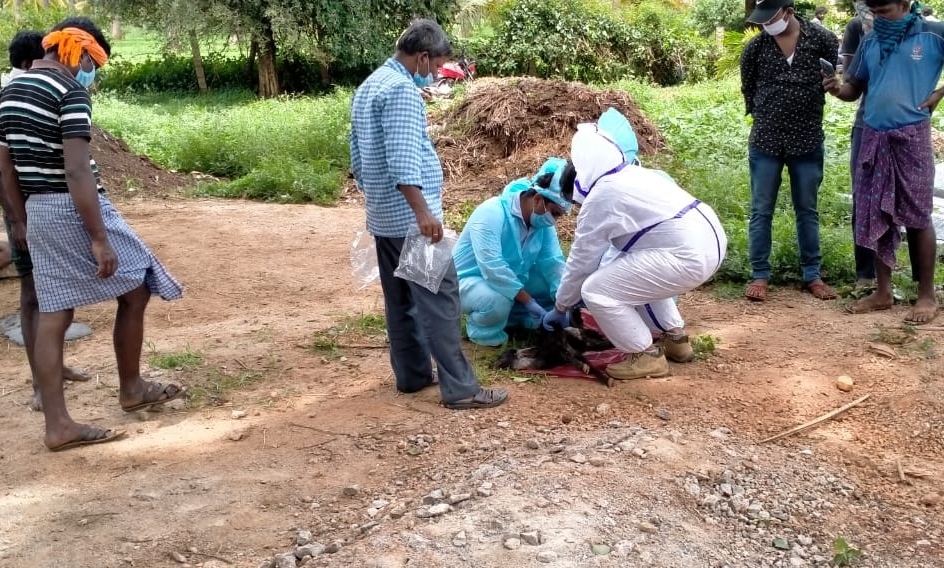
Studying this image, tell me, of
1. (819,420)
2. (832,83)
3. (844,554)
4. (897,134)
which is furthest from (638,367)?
(832,83)

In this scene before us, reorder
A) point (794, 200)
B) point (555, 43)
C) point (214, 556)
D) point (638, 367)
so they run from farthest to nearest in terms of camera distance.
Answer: point (555, 43), point (794, 200), point (638, 367), point (214, 556)

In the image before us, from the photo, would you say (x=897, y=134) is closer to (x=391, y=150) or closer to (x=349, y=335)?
(x=391, y=150)

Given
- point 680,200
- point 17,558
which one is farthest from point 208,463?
point 680,200

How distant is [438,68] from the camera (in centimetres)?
367

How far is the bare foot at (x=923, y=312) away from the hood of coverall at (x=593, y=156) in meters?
1.90

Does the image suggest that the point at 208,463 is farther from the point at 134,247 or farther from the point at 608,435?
the point at 608,435

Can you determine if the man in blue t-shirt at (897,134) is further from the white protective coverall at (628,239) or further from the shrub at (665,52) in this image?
the shrub at (665,52)

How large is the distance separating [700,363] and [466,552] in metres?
2.05

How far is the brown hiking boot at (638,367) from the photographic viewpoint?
164 inches

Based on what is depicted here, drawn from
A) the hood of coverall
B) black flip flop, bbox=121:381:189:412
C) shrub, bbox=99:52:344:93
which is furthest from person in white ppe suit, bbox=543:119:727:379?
shrub, bbox=99:52:344:93

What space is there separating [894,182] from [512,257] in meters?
2.02

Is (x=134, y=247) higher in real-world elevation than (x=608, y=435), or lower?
higher

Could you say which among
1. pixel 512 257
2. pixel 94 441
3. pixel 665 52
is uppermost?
pixel 665 52

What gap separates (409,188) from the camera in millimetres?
3504
